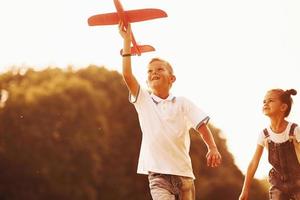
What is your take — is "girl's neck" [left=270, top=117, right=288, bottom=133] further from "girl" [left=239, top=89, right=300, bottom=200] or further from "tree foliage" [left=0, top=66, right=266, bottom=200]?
"tree foliage" [left=0, top=66, right=266, bottom=200]

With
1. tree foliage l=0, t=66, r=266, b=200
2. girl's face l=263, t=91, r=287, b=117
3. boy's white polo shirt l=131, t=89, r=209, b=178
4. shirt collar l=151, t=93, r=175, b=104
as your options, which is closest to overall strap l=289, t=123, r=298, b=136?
girl's face l=263, t=91, r=287, b=117

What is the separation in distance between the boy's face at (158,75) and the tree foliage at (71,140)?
1437 centimetres

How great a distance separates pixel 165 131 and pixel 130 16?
1255 mm

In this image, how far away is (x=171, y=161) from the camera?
17.1 ft

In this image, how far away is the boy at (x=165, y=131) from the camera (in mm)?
5121

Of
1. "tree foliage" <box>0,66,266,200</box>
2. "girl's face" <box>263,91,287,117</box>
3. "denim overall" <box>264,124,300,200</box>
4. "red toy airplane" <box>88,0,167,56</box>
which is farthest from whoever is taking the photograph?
"tree foliage" <box>0,66,266,200</box>

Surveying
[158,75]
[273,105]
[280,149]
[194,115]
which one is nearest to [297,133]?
[280,149]

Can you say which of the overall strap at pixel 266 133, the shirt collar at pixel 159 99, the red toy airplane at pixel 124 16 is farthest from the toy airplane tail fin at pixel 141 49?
the overall strap at pixel 266 133

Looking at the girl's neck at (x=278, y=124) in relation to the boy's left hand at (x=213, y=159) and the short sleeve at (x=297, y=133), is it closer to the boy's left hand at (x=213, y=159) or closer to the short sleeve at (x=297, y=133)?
the short sleeve at (x=297, y=133)

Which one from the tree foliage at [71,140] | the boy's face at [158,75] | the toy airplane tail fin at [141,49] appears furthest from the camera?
the tree foliage at [71,140]

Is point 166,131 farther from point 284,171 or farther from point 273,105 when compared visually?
point 273,105

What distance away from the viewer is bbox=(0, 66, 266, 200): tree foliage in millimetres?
19594

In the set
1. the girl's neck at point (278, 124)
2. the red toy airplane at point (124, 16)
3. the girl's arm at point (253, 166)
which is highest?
the red toy airplane at point (124, 16)

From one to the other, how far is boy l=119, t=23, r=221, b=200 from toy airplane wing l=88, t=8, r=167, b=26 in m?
0.22
